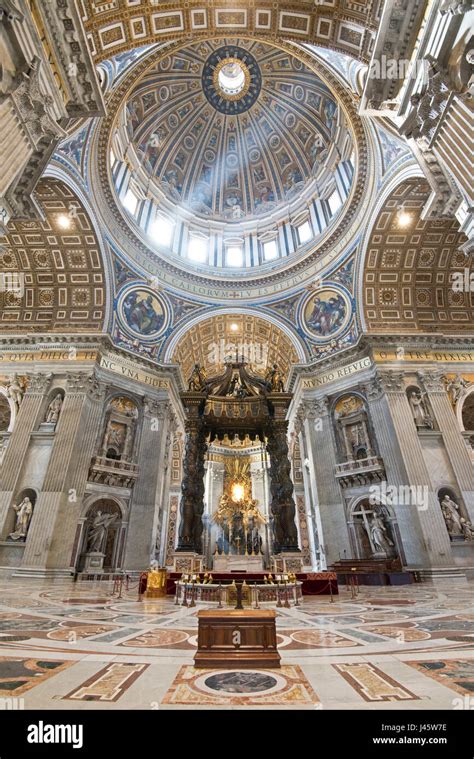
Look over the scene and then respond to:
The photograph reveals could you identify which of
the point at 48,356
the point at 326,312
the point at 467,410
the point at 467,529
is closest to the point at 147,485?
the point at 48,356

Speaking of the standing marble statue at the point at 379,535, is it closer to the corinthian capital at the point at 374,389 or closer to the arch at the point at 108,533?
the corinthian capital at the point at 374,389

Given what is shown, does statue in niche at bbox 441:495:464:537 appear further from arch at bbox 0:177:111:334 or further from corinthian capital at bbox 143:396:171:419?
arch at bbox 0:177:111:334

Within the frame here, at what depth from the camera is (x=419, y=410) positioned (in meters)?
15.2

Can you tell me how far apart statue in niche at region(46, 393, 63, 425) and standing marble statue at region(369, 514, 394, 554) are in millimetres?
13301

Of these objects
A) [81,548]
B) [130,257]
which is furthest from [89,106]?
[81,548]

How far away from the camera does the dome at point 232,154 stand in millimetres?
19750

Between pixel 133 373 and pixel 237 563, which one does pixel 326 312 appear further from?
pixel 237 563

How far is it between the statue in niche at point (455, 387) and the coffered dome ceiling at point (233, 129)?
41.7 feet

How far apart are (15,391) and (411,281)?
18.9m

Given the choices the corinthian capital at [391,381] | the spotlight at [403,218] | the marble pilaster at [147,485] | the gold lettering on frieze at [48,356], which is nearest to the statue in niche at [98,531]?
the marble pilaster at [147,485]

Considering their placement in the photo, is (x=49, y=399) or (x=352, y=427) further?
(x=352, y=427)

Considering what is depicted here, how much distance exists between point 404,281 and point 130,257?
1359cm

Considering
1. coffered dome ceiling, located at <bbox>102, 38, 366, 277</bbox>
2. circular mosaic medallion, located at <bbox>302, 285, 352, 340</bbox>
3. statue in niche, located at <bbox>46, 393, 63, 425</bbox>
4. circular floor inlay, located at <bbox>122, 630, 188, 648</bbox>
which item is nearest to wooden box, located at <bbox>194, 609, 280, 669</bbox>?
circular floor inlay, located at <bbox>122, 630, 188, 648</bbox>
